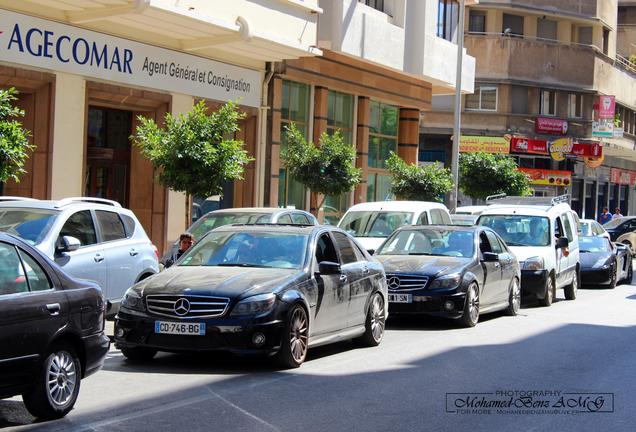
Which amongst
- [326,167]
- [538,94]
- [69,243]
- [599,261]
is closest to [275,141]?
[326,167]

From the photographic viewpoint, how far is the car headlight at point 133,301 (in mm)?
10578

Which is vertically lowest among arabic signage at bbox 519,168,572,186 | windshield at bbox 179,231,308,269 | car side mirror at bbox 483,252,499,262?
car side mirror at bbox 483,252,499,262

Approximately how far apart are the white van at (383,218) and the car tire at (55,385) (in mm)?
12599

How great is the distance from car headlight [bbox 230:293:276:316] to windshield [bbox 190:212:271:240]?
768cm

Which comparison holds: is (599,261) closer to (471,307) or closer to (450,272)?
(471,307)

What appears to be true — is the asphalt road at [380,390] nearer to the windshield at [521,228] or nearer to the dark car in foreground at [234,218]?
the dark car in foreground at [234,218]

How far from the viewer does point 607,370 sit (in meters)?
11.6

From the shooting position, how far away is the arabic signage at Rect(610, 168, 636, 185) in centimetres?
6156

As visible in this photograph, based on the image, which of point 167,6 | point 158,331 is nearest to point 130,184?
point 167,6

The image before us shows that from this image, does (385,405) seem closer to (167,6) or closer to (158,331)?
(158,331)

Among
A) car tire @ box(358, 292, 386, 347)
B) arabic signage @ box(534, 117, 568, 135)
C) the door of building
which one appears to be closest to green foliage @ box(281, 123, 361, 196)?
the door of building

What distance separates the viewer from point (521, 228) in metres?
21.1

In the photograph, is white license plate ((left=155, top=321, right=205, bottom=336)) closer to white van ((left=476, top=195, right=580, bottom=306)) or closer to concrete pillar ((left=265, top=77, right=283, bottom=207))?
white van ((left=476, top=195, right=580, bottom=306))

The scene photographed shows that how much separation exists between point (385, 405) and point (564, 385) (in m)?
2.28
